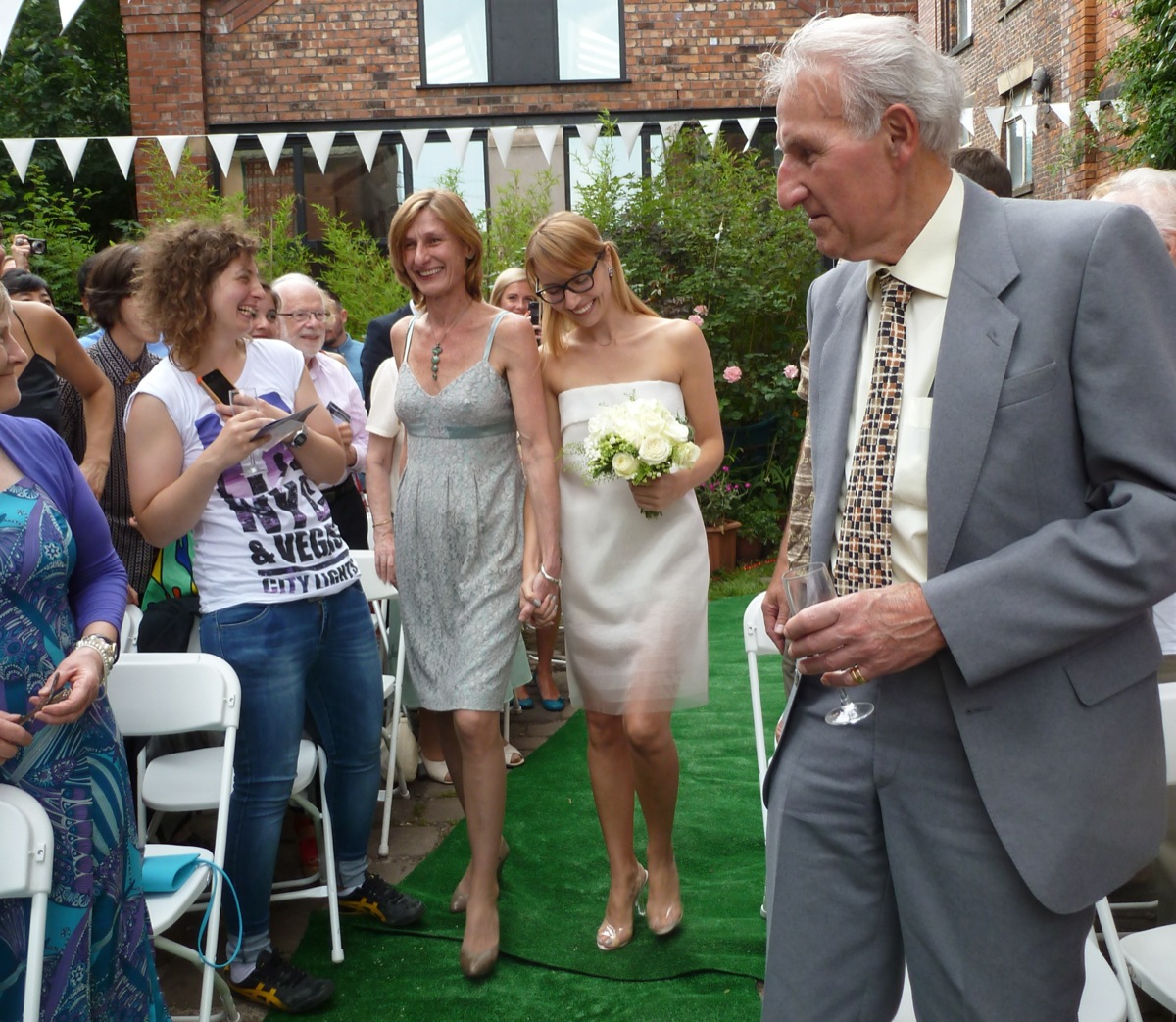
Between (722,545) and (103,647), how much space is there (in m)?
8.22

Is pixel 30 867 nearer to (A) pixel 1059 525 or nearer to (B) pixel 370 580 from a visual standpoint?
(A) pixel 1059 525

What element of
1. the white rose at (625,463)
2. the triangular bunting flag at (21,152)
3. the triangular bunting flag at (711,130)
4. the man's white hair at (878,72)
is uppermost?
the triangular bunting flag at (711,130)

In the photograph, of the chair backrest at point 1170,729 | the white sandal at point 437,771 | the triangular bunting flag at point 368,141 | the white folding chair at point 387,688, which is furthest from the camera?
the triangular bunting flag at point 368,141

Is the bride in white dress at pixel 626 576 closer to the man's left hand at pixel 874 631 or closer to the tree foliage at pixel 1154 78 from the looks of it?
the man's left hand at pixel 874 631

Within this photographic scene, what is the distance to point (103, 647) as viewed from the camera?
2.56 m

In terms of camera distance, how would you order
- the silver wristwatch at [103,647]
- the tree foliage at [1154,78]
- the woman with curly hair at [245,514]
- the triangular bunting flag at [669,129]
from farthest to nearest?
1. the triangular bunting flag at [669,129]
2. the tree foliage at [1154,78]
3. the woman with curly hair at [245,514]
4. the silver wristwatch at [103,647]

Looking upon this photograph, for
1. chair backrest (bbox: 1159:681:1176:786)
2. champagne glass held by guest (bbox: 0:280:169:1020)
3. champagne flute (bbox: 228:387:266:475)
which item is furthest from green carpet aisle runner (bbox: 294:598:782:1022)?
champagne flute (bbox: 228:387:266:475)

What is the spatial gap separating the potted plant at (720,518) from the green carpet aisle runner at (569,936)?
5041mm

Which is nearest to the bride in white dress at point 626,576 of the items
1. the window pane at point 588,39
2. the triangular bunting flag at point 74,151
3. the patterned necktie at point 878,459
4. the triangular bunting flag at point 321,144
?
the patterned necktie at point 878,459

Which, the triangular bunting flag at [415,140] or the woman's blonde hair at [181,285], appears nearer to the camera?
the woman's blonde hair at [181,285]

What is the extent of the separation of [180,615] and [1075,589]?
3069 mm

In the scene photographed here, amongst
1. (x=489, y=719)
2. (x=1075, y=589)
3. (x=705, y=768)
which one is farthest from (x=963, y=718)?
(x=705, y=768)

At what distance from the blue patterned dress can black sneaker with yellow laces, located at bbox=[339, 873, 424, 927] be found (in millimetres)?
1395

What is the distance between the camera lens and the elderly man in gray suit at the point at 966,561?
5.30ft
